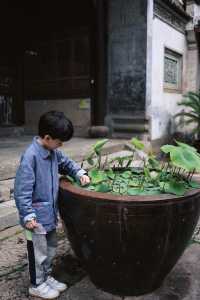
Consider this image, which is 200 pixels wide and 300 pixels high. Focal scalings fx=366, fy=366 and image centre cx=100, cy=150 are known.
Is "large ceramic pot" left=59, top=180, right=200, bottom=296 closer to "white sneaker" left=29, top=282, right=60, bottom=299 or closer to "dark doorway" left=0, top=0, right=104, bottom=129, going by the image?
"white sneaker" left=29, top=282, right=60, bottom=299

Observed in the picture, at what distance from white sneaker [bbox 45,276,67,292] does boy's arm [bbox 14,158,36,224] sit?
55 cm

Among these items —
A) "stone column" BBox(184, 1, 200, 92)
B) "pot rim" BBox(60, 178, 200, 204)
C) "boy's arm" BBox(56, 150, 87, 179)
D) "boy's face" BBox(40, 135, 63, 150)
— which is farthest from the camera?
"stone column" BBox(184, 1, 200, 92)

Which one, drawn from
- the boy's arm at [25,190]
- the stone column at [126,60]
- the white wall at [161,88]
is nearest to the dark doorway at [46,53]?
the stone column at [126,60]

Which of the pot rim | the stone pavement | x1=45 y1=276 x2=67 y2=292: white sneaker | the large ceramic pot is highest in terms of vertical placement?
the pot rim

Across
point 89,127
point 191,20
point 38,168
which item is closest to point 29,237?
point 38,168

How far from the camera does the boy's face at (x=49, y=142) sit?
7.87 ft

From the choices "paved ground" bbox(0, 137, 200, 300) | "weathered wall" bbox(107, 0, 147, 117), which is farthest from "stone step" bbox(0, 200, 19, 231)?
"weathered wall" bbox(107, 0, 147, 117)

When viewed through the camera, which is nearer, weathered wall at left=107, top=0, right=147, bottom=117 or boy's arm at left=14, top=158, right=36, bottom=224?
boy's arm at left=14, top=158, right=36, bottom=224

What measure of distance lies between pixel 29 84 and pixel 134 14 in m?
3.08

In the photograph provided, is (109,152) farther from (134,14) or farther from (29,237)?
(29,237)

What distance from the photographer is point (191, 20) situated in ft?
32.2

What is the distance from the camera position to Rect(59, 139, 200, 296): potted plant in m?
2.13

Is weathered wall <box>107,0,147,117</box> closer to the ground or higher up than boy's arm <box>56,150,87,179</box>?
higher up

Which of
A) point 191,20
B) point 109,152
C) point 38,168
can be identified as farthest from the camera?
point 191,20
